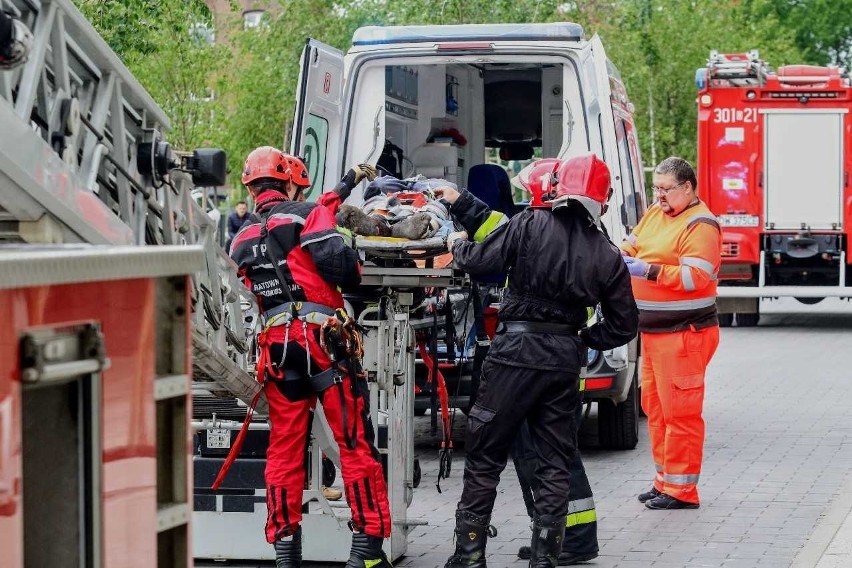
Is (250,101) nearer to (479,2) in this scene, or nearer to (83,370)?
(479,2)

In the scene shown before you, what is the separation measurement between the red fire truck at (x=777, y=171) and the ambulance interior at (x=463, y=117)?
6.29 m

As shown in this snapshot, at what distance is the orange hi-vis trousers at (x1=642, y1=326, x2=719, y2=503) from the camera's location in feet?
25.5

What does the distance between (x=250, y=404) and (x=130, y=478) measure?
3223mm

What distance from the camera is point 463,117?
11.1 m

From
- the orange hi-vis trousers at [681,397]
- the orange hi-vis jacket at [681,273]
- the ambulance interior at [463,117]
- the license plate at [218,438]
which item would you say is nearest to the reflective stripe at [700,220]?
the orange hi-vis jacket at [681,273]

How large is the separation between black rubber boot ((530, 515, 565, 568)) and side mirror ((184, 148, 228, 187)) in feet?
6.09

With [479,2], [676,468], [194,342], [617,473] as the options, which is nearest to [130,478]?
[194,342]

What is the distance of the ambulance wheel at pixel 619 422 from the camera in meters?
9.62

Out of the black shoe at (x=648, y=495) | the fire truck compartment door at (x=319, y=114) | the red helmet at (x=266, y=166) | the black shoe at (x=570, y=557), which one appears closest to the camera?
the red helmet at (x=266, y=166)

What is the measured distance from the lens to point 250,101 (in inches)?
1378

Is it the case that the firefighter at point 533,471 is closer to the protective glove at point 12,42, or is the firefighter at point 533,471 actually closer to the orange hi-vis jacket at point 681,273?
the orange hi-vis jacket at point 681,273

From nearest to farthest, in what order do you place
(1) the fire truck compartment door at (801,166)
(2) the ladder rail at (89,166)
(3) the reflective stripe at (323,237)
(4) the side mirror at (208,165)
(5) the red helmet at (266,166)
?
(2) the ladder rail at (89,166), (4) the side mirror at (208,165), (3) the reflective stripe at (323,237), (5) the red helmet at (266,166), (1) the fire truck compartment door at (801,166)

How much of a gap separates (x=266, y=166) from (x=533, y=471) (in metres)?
1.71

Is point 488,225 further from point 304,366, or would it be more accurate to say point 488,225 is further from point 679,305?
point 679,305
